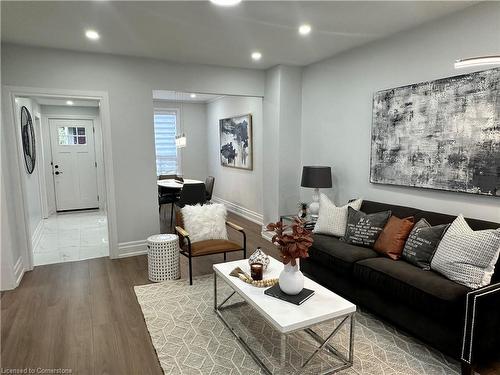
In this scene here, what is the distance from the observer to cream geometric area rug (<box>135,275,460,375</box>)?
7.12 ft

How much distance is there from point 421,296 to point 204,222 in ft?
7.49

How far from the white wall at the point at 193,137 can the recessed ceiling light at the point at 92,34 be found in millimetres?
4514

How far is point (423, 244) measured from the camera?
262cm

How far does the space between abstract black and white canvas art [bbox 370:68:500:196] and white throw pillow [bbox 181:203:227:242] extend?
6.04ft

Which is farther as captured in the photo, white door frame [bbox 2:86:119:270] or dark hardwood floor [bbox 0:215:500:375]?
white door frame [bbox 2:86:119:270]

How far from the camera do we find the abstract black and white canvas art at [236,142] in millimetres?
6273

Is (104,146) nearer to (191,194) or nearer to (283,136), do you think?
(191,194)

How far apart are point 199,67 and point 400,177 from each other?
9.87 ft

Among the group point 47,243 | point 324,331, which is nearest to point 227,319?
point 324,331

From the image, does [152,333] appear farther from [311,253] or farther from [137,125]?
[137,125]

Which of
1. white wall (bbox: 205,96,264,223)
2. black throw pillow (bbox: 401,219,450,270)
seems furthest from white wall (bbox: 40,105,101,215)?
black throw pillow (bbox: 401,219,450,270)

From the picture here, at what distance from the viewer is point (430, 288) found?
223 cm

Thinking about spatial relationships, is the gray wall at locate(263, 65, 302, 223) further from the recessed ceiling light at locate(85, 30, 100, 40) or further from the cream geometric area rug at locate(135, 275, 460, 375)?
the recessed ceiling light at locate(85, 30, 100, 40)

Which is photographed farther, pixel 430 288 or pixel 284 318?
pixel 430 288
